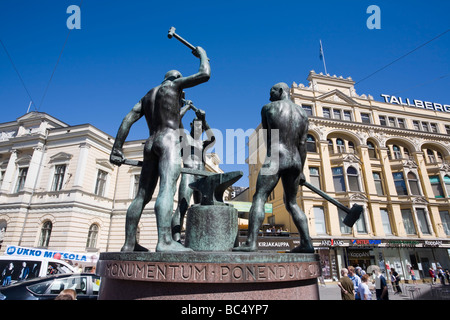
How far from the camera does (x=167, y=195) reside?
10.1 feet

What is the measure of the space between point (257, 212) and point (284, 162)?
2.57 ft

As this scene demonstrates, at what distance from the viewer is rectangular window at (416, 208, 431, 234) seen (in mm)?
25906

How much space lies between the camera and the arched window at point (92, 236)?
23031mm

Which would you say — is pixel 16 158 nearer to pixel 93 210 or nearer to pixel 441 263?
pixel 93 210

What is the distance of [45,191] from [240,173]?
84.9 feet

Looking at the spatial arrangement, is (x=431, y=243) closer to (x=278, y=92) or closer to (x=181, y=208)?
(x=278, y=92)

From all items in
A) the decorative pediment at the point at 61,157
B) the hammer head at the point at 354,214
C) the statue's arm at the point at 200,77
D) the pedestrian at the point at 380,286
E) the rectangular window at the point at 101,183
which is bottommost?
the pedestrian at the point at 380,286

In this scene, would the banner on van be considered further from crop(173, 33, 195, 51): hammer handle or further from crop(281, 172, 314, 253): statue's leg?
crop(281, 172, 314, 253): statue's leg

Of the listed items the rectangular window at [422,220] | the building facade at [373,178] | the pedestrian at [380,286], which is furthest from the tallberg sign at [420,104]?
the pedestrian at [380,286]

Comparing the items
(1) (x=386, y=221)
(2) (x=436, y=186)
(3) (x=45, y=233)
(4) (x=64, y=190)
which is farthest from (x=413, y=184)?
(3) (x=45, y=233)

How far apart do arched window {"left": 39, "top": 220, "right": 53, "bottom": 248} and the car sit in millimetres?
18240

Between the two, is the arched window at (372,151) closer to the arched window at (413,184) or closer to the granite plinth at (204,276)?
the arched window at (413,184)

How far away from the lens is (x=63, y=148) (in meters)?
24.6
